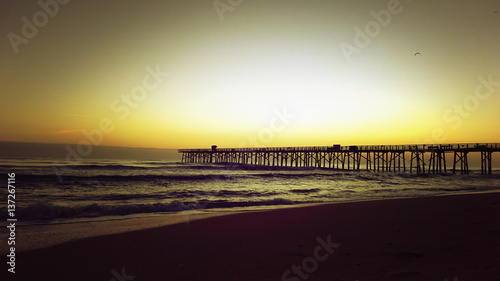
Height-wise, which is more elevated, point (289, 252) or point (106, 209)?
point (289, 252)

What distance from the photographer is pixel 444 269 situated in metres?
4.01

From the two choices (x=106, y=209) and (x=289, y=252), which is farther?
(x=106, y=209)

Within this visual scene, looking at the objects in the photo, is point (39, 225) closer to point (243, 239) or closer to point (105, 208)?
point (105, 208)

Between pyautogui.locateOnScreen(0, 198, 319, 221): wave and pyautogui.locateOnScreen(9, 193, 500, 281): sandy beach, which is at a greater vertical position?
pyautogui.locateOnScreen(9, 193, 500, 281): sandy beach

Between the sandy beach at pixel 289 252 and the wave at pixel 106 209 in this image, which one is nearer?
the sandy beach at pixel 289 252

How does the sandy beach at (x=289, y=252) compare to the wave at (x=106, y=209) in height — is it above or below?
above

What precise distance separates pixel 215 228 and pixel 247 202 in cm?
683

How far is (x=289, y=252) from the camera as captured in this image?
5188 millimetres

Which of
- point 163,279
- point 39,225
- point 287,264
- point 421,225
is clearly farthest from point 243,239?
point 39,225

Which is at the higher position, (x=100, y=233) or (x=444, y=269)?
(x=444, y=269)

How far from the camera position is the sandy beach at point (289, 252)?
13.5 feet

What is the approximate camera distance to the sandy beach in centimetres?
411

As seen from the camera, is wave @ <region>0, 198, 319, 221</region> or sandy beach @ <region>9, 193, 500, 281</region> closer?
sandy beach @ <region>9, 193, 500, 281</region>

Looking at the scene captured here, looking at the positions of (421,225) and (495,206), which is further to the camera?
(495,206)
